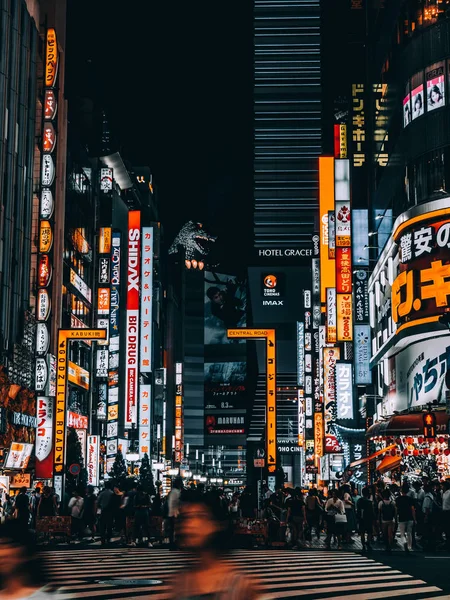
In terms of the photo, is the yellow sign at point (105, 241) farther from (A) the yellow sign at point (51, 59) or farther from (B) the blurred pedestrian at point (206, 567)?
(B) the blurred pedestrian at point (206, 567)

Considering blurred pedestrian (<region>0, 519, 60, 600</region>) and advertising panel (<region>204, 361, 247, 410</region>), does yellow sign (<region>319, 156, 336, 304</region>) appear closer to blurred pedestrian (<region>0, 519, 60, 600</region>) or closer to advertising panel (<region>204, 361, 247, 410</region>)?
blurred pedestrian (<region>0, 519, 60, 600</region>)

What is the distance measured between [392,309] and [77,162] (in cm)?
4037

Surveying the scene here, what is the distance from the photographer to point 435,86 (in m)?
36.5

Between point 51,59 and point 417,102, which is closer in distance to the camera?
point 417,102

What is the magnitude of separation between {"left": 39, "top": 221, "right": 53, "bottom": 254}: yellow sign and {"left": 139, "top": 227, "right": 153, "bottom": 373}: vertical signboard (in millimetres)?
23316

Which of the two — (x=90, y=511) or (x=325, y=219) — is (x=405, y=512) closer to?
(x=90, y=511)

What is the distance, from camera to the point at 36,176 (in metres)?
55.9

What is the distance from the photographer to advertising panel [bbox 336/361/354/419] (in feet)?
155

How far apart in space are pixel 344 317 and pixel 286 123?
96.1 m

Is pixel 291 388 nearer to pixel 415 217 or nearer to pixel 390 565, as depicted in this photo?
pixel 415 217

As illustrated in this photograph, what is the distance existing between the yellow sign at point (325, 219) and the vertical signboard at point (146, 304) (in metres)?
19.5

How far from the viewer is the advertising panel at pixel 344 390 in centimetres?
4722

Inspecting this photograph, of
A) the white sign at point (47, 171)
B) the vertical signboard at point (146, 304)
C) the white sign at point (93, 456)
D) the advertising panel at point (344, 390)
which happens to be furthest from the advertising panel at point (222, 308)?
the advertising panel at point (344, 390)

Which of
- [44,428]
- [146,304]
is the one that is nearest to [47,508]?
[44,428]
